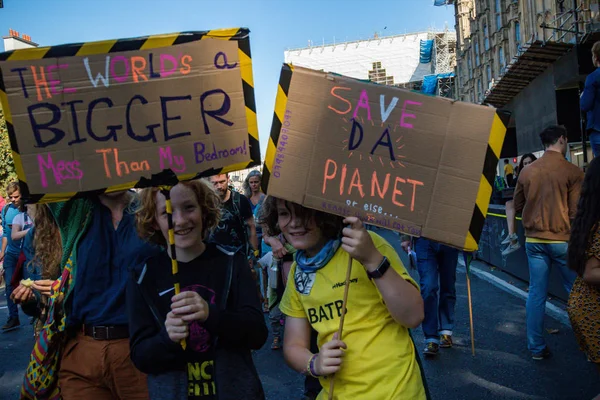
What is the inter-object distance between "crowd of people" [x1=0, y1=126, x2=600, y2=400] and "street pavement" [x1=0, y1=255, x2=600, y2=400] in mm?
1698

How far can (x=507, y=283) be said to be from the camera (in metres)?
9.05

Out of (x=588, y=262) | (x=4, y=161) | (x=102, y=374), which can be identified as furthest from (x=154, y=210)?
(x=4, y=161)

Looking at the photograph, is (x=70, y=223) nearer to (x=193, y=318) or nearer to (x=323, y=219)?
(x=193, y=318)

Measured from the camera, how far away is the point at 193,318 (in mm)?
2170

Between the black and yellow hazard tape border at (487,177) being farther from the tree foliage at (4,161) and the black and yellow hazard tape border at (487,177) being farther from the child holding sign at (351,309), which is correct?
the tree foliage at (4,161)

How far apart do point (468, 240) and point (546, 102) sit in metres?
22.3

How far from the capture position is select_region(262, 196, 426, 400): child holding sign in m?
2.16

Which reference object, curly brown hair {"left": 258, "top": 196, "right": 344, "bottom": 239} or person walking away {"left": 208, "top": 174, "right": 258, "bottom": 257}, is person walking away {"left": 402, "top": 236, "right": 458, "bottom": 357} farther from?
curly brown hair {"left": 258, "top": 196, "right": 344, "bottom": 239}

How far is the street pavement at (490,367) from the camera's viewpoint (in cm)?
459

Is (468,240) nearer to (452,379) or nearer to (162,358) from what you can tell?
(162,358)

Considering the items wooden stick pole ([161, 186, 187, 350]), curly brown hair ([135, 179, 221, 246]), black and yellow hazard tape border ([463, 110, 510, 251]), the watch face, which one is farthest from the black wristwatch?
curly brown hair ([135, 179, 221, 246])

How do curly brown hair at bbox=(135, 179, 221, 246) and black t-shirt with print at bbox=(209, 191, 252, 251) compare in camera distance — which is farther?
black t-shirt with print at bbox=(209, 191, 252, 251)

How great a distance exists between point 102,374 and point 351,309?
4.46 ft

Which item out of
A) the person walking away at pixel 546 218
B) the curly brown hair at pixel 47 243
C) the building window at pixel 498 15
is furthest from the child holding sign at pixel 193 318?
the building window at pixel 498 15
